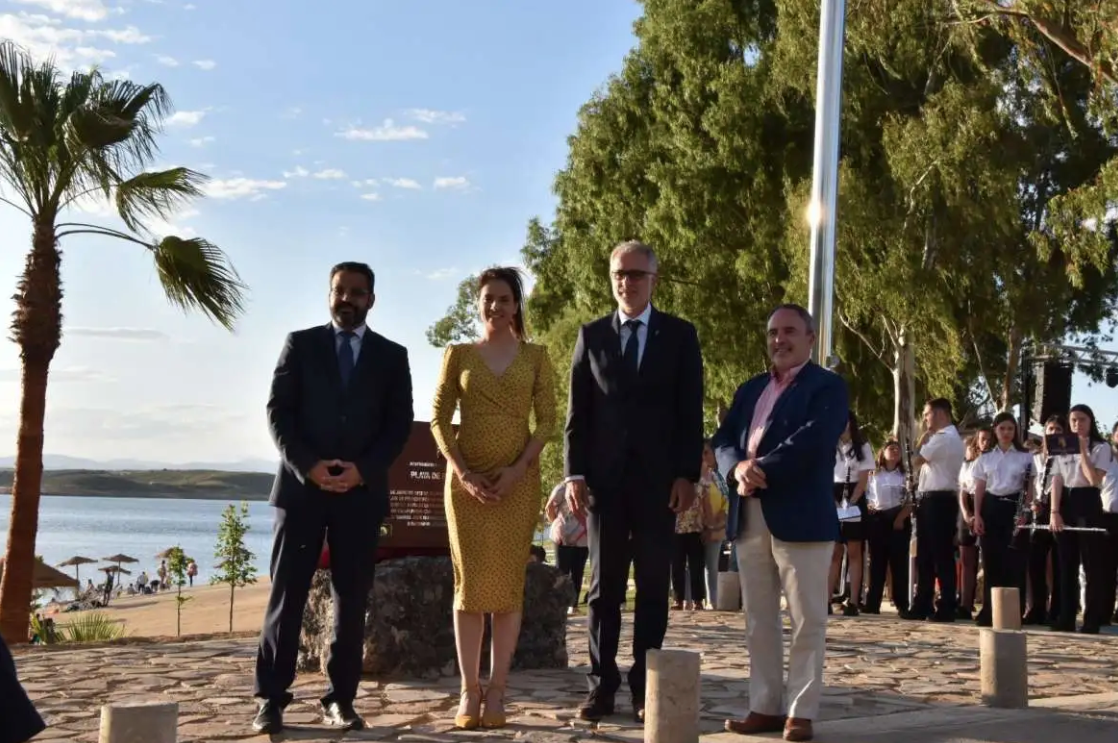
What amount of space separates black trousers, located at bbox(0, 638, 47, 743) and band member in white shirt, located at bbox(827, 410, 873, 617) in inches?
433

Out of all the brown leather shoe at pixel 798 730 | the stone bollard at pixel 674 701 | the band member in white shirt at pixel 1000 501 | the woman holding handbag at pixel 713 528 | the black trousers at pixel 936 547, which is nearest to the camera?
the stone bollard at pixel 674 701

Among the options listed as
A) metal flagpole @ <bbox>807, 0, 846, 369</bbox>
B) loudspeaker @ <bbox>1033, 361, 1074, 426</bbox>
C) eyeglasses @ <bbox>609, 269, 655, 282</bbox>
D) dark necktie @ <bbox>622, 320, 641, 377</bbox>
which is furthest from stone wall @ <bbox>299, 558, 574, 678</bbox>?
loudspeaker @ <bbox>1033, 361, 1074, 426</bbox>

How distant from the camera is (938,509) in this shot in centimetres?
1341

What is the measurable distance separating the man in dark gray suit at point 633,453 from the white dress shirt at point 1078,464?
7070 mm

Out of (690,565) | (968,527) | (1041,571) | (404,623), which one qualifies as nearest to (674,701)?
(404,623)

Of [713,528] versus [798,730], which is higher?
[713,528]

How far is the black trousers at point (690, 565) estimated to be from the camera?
15375 millimetres

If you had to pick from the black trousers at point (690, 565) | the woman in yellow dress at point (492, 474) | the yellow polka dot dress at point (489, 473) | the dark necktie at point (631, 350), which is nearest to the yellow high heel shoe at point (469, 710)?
the woman in yellow dress at point (492, 474)

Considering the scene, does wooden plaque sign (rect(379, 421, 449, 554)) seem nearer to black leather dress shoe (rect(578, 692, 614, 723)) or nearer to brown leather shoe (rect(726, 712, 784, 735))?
black leather dress shoe (rect(578, 692, 614, 723))

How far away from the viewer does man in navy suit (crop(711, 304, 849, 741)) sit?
6.21 meters

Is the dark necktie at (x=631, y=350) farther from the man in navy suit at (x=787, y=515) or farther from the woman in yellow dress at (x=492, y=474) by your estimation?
the man in navy suit at (x=787, y=515)

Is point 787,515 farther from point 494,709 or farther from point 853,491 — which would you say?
point 853,491

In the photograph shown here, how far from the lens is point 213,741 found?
242 inches

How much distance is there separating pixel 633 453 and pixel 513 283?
3.35ft
